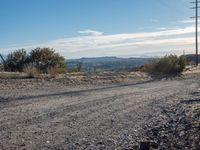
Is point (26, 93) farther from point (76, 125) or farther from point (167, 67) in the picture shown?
point (167, 67)

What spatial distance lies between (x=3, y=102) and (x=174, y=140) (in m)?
8.38

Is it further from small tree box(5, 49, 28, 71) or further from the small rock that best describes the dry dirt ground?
small tree box(5, 49, 28, 71)

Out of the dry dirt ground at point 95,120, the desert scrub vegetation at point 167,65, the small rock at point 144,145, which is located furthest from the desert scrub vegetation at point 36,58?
the small rock at point 144,145

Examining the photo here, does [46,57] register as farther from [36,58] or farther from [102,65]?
[102,65]

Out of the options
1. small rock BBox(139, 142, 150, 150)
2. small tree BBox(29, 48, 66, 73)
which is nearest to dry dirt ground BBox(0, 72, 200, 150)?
small rock BBox(139, 142, 150, 150)

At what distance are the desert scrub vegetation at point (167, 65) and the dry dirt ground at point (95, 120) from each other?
59.4ft

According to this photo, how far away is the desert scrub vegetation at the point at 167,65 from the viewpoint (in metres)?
38.9

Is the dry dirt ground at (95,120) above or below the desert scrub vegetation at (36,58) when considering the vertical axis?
below

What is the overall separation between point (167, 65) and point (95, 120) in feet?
87.6

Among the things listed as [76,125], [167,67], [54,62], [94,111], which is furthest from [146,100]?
[54,62]

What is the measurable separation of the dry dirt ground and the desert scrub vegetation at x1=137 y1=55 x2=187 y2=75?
59.4ft

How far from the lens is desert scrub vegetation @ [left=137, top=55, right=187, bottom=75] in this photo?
38906 millimetres

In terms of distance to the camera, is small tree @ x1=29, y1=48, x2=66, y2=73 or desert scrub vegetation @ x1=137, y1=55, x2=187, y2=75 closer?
desert scrub vegetation @ x1=137, y1=55, x2=187, y2=75

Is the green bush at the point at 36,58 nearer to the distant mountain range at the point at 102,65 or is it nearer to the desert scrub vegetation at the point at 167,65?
the distant mountain range at the point at 102,65
